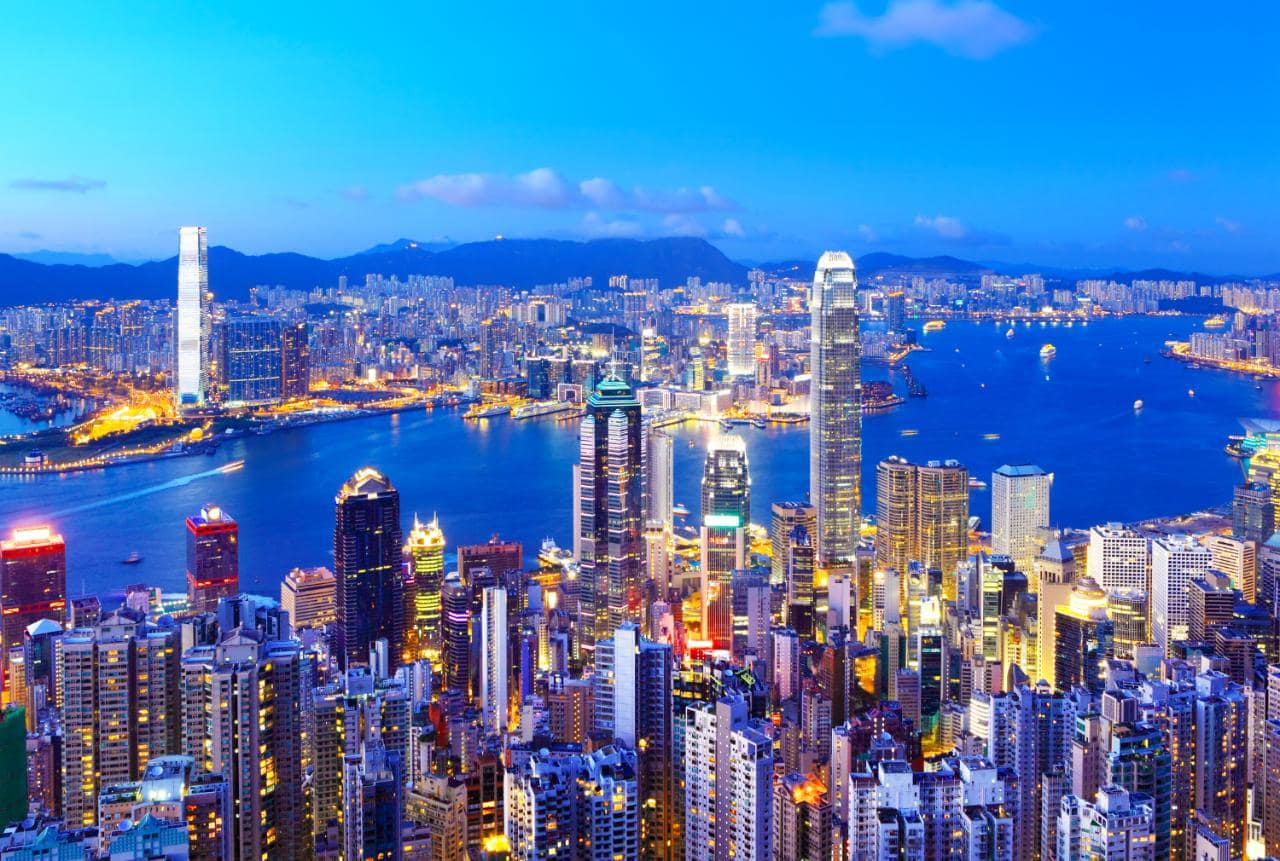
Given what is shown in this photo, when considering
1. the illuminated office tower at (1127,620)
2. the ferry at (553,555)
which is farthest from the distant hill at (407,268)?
the illuminated office tower at (1127,620)

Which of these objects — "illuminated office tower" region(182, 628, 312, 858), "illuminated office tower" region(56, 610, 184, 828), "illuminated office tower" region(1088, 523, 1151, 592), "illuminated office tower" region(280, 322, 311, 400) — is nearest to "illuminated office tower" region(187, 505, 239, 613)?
"illuminated office tower" region(56, 610, 184, 828)

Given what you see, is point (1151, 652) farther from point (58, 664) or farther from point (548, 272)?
point (548, 272)

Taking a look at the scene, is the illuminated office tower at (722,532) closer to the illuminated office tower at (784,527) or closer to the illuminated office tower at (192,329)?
the illuminated office tower at (784,527)

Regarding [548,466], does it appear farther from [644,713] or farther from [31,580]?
[644,713]

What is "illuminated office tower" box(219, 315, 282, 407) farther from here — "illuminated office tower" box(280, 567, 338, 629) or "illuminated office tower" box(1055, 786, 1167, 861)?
"illuminated office tower" box(1055, 786, 1167, 861)

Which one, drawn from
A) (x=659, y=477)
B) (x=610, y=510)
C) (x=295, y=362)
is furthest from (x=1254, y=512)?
(x=295, y=362)

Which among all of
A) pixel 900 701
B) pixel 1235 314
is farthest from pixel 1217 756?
pixel 1235 314
